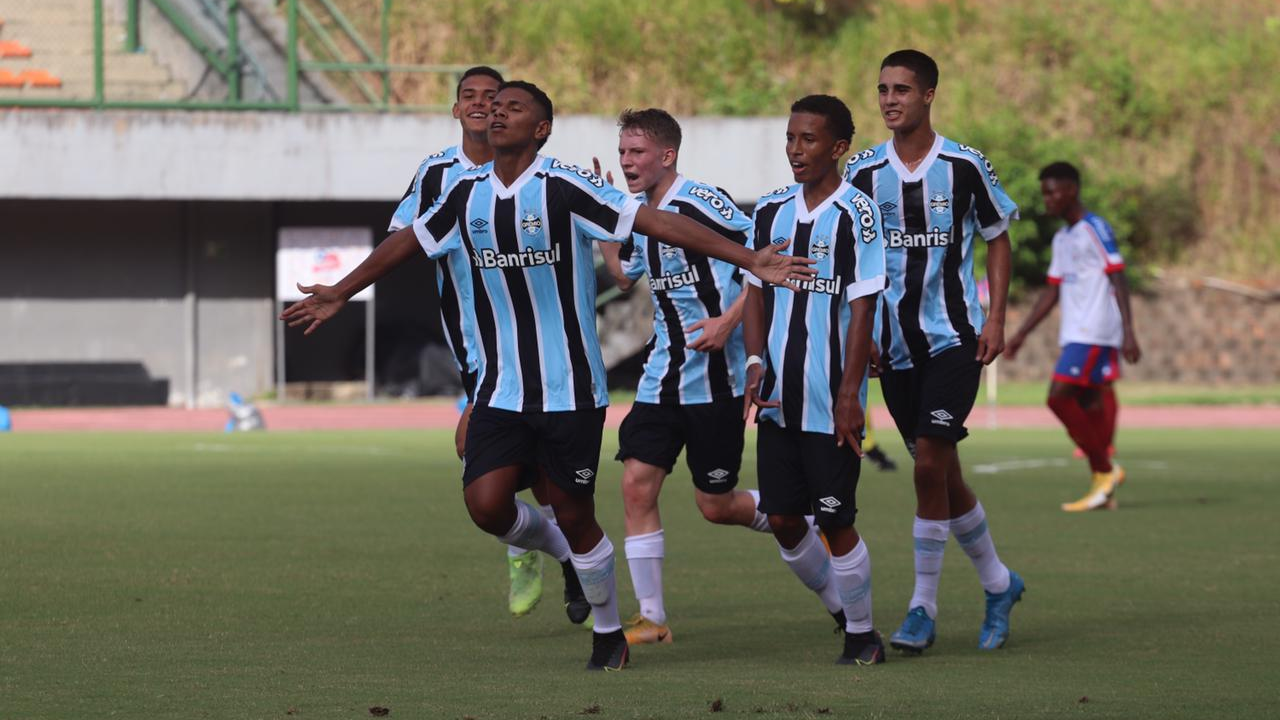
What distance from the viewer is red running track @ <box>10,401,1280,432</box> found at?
27859 mm

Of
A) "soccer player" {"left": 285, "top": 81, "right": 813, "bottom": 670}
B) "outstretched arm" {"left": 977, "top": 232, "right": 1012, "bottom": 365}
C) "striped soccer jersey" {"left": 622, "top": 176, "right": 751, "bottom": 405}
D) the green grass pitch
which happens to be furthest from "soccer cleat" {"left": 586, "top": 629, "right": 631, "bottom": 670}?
"outstretched arm" {"left": 977, "top": 232, "right": 1012, "bottom": 365}

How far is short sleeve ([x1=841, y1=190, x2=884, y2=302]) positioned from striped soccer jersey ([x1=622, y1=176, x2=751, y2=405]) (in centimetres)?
116

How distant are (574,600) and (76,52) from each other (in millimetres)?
29144

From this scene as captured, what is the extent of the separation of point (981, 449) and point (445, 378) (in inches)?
614

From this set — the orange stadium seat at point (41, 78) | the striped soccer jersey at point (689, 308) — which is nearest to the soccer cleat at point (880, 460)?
the striped soccer jersey at point (689, 308)

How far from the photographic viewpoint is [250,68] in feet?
118

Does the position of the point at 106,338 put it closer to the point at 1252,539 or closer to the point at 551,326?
the point at 1252,539

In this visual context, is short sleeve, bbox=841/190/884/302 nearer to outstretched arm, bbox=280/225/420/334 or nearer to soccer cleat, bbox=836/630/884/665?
soccer cleat, bbox=836/630/884/665

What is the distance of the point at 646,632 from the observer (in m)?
8.29

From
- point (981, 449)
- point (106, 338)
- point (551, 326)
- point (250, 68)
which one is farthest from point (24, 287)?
point (551, 326)

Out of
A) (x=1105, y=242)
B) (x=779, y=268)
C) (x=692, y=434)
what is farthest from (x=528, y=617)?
(x=1105, y=242)

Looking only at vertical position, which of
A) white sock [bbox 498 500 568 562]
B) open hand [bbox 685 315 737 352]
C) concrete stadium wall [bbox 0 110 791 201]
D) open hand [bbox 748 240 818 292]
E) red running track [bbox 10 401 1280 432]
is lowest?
red running track [bbox 10 401 1280 432]

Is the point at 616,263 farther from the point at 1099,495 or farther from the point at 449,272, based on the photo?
the point at 1099,495

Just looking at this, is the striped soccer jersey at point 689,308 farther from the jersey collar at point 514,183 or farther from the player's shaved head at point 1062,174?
the player's shaved head at point 1062,174
